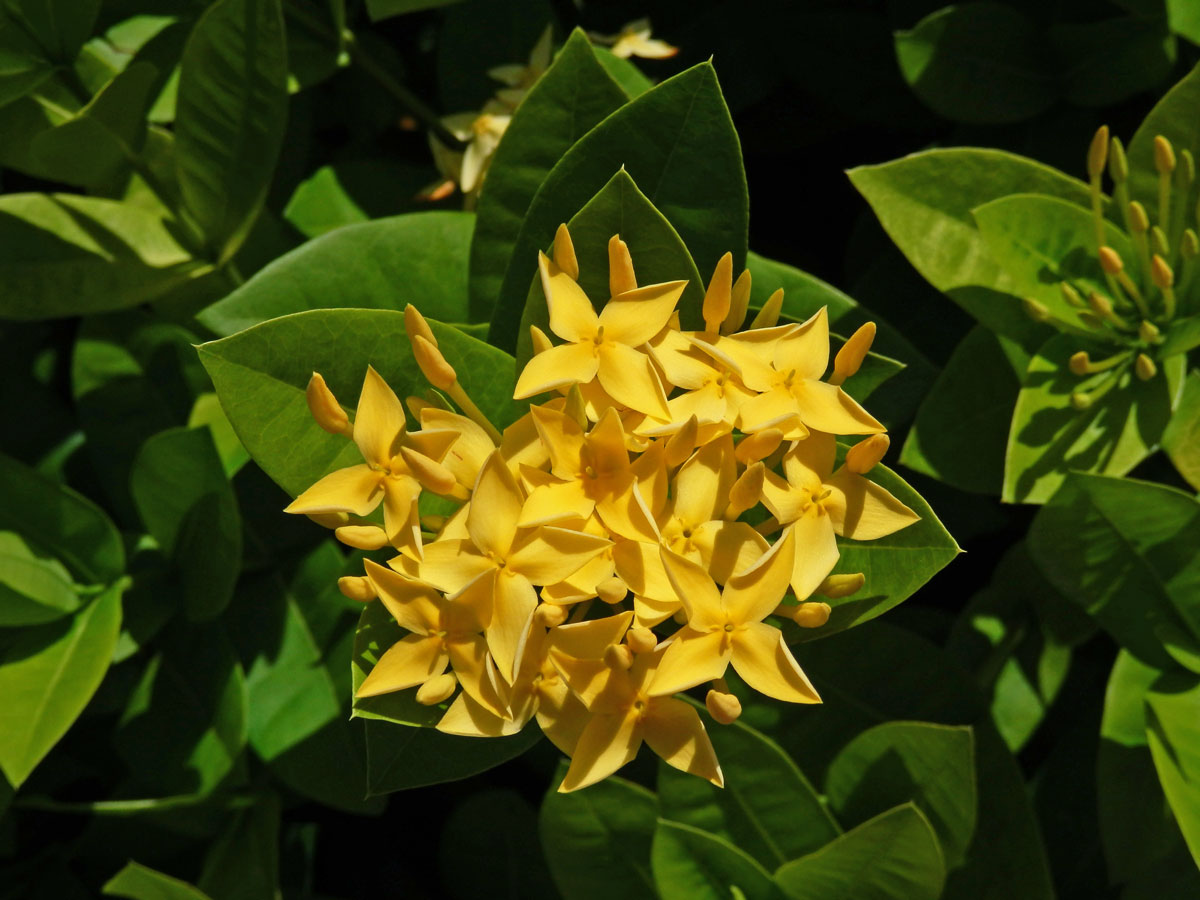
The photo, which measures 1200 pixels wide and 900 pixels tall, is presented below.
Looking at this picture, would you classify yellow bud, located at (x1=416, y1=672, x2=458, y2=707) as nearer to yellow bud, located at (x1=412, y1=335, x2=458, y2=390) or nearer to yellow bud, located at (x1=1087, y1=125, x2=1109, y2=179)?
yellow bud, located at (x1=412, y1=335, x2=458, y2=390)

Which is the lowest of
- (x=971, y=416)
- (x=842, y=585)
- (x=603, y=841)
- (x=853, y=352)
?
(x=603, y=841)

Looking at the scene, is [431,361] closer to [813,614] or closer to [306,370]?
[306,370]

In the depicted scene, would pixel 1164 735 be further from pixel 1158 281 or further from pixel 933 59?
pixel 933 59

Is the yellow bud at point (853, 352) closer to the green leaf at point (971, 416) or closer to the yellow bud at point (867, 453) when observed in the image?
the yellow bud at point (867, 453)

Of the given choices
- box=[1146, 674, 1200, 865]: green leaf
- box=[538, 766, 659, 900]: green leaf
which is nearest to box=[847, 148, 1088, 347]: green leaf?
box=[1146, 674, 1200, 865]: green leaf

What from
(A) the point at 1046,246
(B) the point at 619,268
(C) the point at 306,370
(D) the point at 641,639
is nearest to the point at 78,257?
(C) the point at 306,370

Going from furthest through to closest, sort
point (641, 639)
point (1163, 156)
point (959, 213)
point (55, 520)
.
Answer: point (55, 520) < point (959, 213) < point (1163, 156) < point (641, 639)

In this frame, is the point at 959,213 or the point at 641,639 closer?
the point at 641,639
